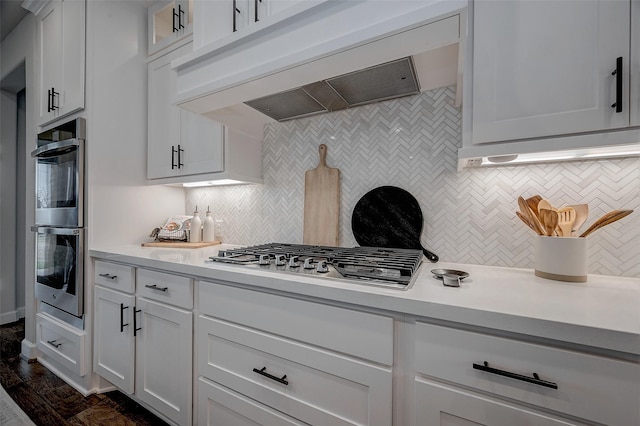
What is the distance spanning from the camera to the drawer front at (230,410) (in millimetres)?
1032

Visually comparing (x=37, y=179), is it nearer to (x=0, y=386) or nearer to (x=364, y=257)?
(x=0, y=386)

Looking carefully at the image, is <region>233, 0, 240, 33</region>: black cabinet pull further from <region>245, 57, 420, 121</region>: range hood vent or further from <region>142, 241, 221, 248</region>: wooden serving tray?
<region>142, 241, 221, 248</region>: wooden serving tray

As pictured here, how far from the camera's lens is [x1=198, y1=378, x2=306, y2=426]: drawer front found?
1.03m

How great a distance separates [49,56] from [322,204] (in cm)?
243

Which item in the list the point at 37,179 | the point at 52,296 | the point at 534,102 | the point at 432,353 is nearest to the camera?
the point at 432,353

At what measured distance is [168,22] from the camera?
217 cm

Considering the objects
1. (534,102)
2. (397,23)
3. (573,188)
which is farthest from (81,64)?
(573,188)

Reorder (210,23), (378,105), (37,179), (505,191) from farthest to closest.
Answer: (37,179) < (378,105) < (210,23) < (505,191)

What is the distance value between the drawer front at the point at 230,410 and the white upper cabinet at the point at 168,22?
2052mm

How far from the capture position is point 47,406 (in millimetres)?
1663

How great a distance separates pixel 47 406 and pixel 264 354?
5.43 feet

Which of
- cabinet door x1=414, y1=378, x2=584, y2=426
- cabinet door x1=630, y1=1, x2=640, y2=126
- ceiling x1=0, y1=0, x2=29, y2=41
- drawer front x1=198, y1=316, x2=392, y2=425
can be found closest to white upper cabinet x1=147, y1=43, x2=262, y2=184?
drawer front x1=198, y1=316, x2=392, y2=425

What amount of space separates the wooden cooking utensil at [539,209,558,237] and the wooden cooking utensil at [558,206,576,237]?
2 cm

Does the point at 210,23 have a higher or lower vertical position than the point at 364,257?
higher
